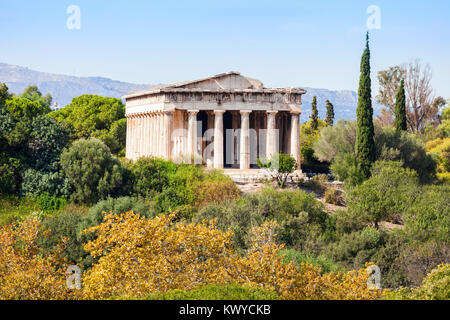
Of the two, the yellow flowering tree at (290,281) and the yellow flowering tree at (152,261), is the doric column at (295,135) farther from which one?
the yellow flowering tree at (290,281)

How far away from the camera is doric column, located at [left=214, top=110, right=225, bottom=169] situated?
5269 centimetres

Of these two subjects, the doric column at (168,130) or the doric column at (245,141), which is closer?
the doric column at (168,130)

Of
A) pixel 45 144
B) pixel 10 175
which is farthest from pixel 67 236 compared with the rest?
pixel 45 144

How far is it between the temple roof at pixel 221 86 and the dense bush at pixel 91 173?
31.3 feet

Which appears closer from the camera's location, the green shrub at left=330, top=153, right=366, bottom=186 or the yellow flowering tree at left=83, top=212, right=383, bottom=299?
the yellow flowering tree at left=83, top=212, right=383, bottom=299

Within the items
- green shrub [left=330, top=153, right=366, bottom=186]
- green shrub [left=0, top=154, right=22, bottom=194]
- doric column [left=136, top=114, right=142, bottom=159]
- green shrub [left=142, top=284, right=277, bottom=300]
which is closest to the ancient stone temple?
doric column [left=136, top=114, right=142, bottom=159]

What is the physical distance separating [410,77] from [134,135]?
4462 cm

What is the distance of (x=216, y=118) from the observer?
52875 millimetres

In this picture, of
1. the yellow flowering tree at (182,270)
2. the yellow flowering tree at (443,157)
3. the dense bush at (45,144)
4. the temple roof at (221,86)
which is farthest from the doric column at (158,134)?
the yellow flowering tree at (182,270)

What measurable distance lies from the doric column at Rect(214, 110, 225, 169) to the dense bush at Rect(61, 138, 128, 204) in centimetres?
952

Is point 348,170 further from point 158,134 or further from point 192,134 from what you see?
point 158,134

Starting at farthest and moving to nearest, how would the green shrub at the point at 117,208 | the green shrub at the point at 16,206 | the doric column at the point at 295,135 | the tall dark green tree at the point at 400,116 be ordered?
the tall dark green tree at the point at 400,116 < the doric column at the point at 295,135 < the green shrub at the point at 16,206 < the green shrub at the point at 117,208

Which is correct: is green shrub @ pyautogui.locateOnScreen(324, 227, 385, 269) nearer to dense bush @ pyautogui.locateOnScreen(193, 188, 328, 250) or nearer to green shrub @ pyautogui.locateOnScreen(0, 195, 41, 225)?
dense bush @ pyautogui.locateOnScreen(193, 188, 328, 250)

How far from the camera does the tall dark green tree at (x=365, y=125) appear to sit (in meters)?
51.0
